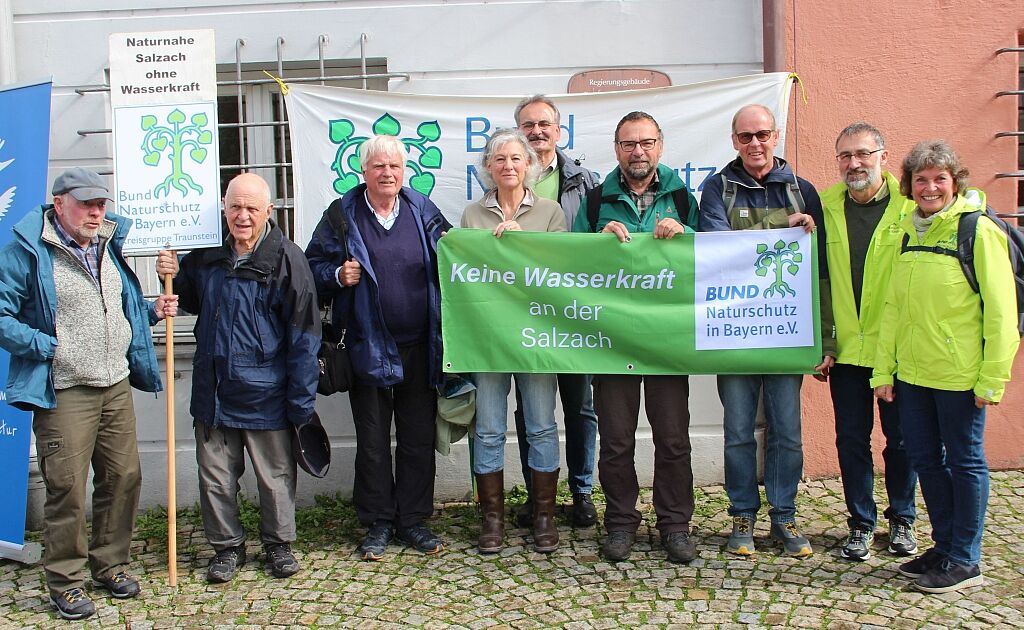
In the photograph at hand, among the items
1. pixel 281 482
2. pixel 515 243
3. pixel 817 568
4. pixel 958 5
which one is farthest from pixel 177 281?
pixel 958 5

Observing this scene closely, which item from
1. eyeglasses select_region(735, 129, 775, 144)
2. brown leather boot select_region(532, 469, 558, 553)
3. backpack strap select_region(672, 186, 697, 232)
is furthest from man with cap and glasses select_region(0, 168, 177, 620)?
eyeglasses select_region(735, 129, 775, 144)

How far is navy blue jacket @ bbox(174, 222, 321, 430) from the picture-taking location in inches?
177

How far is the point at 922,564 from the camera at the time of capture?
4371 mm

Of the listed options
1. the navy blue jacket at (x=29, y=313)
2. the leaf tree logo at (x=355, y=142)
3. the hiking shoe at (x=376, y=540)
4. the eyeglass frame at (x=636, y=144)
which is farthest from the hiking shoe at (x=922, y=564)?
the navy blue jacket at (x=29, y=313)

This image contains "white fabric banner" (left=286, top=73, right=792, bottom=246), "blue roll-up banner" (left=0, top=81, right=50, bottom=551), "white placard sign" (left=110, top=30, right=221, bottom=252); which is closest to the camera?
"white placard sign" (left=110, top=30, right=221, bottom=252)

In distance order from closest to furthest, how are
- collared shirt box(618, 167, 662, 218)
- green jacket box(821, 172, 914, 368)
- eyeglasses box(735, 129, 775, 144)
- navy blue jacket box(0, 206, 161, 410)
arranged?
navy blue jacket box(0, 206, 161, 410), green jacket box(821, 172, 914, 368), eyeglasses box(735, 129, 775, 144), collared shirt box(618, 167, 662, 218)

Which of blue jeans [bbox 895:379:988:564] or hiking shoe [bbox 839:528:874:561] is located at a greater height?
blue jeans [bbox 895:379:988:564]

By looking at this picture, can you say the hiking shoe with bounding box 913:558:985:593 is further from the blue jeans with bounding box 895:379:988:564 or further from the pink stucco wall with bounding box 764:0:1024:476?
the pink stucco wall with bounding box 764:0:1024:476

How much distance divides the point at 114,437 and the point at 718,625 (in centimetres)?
289

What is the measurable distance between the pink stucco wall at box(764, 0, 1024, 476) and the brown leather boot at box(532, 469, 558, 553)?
2.53m

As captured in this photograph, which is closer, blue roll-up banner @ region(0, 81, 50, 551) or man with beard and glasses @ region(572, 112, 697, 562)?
man with beard and glasses @ region(572, 112, 697, 562)

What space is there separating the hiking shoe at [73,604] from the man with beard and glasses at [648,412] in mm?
2427

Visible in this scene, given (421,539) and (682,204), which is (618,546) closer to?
(421,539)

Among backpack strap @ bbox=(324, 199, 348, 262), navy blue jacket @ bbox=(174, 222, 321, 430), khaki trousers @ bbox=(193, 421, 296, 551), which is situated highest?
backpack strap @ bbox=(324, 199, 348, 262)
